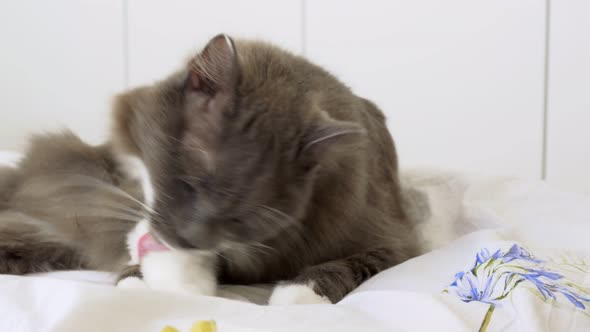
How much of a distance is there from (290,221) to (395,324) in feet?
1.30

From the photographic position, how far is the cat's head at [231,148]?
1099 mm

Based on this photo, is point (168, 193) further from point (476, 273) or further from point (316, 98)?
point (476, 273)

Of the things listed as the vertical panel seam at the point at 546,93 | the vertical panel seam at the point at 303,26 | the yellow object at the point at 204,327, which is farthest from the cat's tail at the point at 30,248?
the vertical panel seam at the point at 546,93

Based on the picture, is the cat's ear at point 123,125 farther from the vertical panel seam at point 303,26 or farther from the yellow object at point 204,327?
the vertical panel seam at point 303,26

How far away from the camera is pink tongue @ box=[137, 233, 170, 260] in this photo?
1232 mm

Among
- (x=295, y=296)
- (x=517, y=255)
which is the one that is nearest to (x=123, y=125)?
(x=295, y=296)

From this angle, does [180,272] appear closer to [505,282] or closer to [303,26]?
[505,282]

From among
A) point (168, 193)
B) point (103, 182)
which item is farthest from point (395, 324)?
point (103, 182)

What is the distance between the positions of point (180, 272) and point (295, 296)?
0.79 feet

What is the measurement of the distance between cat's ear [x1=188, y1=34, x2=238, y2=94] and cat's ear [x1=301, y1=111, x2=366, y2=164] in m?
0.18

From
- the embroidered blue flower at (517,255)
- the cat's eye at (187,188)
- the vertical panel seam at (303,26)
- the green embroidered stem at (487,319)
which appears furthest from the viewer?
the vertical panel seam at (303,26)

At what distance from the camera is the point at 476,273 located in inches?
37.8

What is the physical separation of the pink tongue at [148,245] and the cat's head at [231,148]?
66 millimetres

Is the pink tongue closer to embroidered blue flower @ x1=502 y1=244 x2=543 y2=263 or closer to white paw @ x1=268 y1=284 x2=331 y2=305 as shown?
white paw @ x1=268 y1=284 x2=331 y2=305
